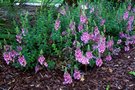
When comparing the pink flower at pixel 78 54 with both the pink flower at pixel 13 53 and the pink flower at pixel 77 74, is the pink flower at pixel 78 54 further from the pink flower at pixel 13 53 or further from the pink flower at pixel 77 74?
the pink flower at pixel 13 53

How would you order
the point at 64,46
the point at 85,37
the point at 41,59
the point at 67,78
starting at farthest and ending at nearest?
the point at 64,46
the point at 85,37
the point at 41,59
the point at 67,78

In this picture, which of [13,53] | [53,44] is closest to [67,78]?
[53,44]

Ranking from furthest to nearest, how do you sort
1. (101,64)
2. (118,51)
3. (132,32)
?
1. (132,32)
2. (118,51)
3. (101,64)

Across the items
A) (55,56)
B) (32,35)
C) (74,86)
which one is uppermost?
(32,35)

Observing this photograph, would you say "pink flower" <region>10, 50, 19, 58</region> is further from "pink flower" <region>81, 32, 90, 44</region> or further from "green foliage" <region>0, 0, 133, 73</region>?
"pink flower" <region>81, 32, 90, 44</region>

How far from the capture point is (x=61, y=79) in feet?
13.4

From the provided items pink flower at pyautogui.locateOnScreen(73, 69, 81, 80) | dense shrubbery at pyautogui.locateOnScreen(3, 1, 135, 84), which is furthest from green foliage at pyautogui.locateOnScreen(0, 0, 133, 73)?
pink flower at pyautogui.locateOnScreen(73, 69, 81, 80)

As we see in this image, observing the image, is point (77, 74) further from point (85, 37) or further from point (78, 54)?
point (85, 37)

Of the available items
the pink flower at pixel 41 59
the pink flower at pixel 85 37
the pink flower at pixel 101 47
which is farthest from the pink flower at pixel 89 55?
the pink flower at pixel 41 59

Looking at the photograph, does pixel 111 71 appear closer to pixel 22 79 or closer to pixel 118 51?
pixel 118 51

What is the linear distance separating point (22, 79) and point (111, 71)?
1.10 m

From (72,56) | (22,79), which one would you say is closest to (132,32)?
(72,56)

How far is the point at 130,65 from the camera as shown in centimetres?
447

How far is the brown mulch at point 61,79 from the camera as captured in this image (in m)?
3.98
